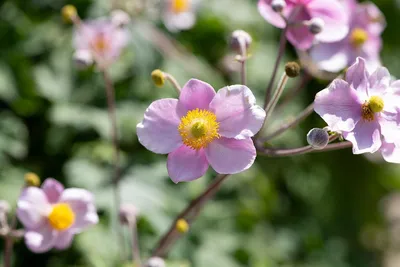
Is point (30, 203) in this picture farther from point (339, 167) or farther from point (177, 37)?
point (339, 167)

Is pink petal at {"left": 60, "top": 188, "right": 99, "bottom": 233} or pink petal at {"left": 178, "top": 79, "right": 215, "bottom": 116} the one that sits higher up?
pink petal at {"left": 178, "top": 79, "right": 215, "bottom": 116}

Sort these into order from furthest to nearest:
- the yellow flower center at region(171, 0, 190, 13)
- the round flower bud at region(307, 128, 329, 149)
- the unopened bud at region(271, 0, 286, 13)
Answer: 1. the yellow flower center at region(171, 0, 190, 13)
2. the unopened bud at region(271, 0, 286, 13)
3. the round flower bud at region(307, 128, 329, 149)

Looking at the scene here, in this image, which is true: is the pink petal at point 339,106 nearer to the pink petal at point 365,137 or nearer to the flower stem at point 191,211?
the pink petal at point 365,137

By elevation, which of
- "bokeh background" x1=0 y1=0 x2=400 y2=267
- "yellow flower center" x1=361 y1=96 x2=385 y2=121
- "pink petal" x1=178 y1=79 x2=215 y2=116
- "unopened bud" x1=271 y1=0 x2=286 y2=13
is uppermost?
"unopened bud" x1=271 y1=0 x2=286 y2=13

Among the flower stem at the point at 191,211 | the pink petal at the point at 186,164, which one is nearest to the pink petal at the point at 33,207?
the flower stem at the point at 191,211

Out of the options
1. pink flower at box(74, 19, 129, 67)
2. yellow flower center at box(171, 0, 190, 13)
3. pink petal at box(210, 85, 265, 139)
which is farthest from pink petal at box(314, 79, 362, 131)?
yellow flower center at box(171, 0, 190, 13)

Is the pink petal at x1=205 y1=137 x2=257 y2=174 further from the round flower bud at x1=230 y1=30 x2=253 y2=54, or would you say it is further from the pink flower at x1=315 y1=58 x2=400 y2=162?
the round flower bud at x1=230 y1=30 x2=253 y2=54

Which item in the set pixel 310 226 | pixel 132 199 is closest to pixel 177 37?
pixel 132 199
